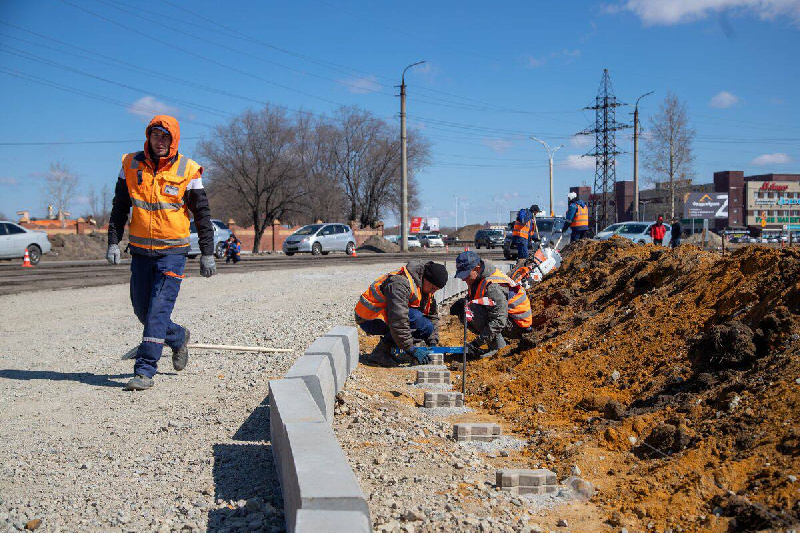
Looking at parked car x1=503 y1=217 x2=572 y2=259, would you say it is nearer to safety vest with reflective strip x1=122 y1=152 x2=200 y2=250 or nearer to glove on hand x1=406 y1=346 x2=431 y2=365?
glove on hand x1=406 y1=346 x2=431 y2=365

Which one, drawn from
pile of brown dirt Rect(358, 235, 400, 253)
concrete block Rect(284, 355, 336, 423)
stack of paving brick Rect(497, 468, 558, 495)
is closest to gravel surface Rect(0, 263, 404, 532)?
concrete block Rect(284, 355, 336, 423)

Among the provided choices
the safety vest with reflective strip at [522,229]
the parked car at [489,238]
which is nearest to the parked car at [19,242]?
the safety vest with reflective strip at [522,229]

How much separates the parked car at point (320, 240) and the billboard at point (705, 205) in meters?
19.2

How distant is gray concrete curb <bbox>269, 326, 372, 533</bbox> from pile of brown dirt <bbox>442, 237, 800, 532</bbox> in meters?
1.40

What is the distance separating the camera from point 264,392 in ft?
18.9

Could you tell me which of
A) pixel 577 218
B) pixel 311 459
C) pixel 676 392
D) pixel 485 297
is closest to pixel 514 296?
pixel 485 297

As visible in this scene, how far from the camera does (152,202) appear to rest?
583 cm

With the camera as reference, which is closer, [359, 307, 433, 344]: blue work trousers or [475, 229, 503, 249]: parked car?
[359, 307, 433, 344]: blue work trousers

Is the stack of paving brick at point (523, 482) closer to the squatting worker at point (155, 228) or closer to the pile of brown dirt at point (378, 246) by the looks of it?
the squatting worker at point (155, 228)

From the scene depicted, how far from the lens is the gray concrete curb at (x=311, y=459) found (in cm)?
254

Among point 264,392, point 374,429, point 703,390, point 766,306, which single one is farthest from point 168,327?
point 766,306

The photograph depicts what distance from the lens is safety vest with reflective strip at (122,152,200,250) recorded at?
5.80 m

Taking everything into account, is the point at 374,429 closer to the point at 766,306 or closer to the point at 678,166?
the point at 766,306

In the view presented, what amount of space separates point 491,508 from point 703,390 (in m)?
2.06
